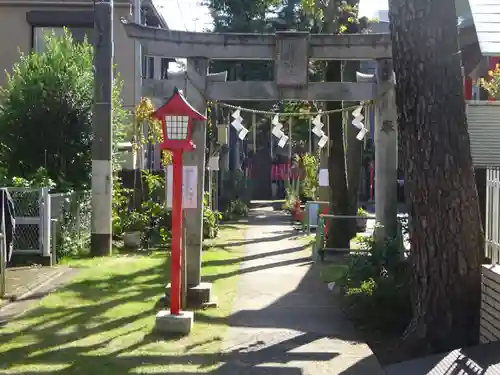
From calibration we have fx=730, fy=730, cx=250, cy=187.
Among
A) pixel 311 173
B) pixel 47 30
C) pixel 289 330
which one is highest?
pixel 47 30

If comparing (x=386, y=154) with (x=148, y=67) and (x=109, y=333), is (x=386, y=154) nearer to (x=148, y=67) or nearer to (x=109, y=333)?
(x=109, y=333)

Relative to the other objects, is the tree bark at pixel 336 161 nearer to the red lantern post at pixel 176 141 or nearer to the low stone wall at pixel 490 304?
the red lantern post at pixel 176 141

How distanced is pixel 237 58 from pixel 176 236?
9.30 ft

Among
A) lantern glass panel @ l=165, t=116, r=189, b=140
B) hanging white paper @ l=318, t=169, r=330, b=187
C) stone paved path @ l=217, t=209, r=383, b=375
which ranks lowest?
stone paved path @ l=217, t=209, r=383, b=375

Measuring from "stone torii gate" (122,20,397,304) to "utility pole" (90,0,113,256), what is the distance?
15.3 ft

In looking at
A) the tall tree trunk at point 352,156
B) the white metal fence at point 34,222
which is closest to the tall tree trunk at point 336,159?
the tall tree trunk at point 352,156

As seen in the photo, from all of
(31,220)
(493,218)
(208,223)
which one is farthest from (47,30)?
(493,218)

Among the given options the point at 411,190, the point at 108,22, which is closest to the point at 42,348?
the point at 411,190

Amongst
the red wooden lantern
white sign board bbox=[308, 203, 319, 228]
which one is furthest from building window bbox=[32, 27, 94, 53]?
the red wooden lantern

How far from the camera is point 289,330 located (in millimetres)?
8516

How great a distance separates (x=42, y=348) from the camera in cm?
755

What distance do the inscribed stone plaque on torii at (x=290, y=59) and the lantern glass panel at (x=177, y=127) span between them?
1.73 m

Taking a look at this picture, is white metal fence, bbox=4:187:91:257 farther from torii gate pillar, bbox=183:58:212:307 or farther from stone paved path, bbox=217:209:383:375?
torii gate pillar, bbox=183:58:212:307

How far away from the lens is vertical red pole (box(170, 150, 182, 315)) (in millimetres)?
8281
